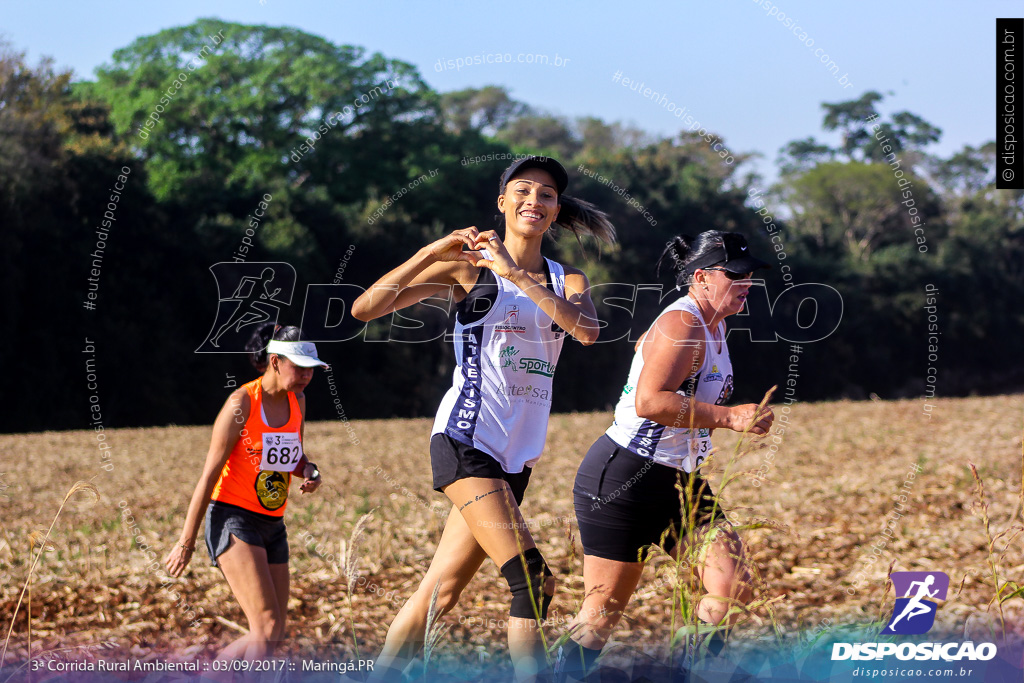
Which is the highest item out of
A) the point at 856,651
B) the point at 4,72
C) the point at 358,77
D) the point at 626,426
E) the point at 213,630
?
the point at 358,77

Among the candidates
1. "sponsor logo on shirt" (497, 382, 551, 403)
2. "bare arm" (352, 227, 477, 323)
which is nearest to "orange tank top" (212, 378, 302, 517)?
"bare arm" (352, 227, 477, 323)

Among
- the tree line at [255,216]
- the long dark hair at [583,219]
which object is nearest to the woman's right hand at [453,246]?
the long dark hair at [583,219]

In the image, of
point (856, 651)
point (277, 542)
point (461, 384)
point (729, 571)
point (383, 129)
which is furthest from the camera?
point (383, 129)

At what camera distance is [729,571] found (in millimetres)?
3088

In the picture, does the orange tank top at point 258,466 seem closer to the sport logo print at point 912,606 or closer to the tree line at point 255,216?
the sport logo print at point 912,606

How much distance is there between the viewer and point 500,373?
3258 millimetres

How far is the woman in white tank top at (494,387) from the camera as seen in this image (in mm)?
3082

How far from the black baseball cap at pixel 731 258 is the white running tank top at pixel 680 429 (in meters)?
0.17

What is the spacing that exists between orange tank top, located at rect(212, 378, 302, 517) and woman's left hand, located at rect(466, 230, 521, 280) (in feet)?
4.24

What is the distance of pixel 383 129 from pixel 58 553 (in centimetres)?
1885

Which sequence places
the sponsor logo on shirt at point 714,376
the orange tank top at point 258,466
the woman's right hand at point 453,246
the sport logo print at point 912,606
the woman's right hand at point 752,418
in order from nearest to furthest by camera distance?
1. the woman's right hand at point 752,418
2. the sport logo print at point 912,606
3. the woman's right hand at point 453,246
4. the sponsor logo on shirt at point 714,376
5. the orange tank top at point 258,466

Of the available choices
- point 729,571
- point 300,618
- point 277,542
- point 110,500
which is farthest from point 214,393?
point 729,571

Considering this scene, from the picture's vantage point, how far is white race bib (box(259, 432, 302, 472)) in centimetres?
384

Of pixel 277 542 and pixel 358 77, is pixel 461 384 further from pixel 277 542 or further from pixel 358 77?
pixel 358 77
